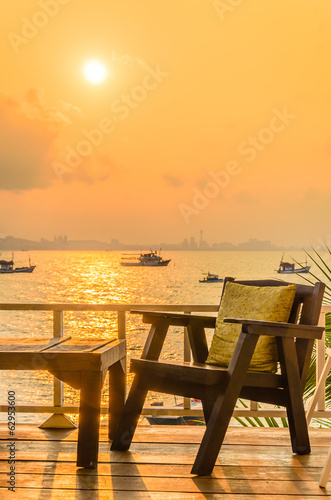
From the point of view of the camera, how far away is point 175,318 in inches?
110

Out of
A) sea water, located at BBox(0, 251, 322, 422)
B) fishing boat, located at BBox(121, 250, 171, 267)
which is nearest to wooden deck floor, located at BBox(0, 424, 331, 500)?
sea water, located at BBox(0, 251, 322, 422)

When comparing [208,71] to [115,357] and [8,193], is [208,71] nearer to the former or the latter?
[8,193]

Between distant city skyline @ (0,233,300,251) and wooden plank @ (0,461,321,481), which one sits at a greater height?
distant city skyline @ (0,233,300,251)

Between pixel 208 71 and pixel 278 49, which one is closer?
pixel 278 49

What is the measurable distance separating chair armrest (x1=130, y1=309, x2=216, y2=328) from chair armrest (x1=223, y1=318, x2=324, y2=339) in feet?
1.55

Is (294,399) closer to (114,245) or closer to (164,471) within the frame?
(164,471)

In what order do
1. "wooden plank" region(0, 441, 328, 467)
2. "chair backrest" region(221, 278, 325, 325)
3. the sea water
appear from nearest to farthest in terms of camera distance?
1. "wooden plank" region(0, 441, 328, 467)
2. "chair backrest" region(221, 278, 325, 325)
3. the sea water

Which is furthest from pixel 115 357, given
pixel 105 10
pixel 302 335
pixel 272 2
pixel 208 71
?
pixel 208 71

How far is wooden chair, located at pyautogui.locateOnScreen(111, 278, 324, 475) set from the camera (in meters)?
2.28

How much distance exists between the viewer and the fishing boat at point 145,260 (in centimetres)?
4161

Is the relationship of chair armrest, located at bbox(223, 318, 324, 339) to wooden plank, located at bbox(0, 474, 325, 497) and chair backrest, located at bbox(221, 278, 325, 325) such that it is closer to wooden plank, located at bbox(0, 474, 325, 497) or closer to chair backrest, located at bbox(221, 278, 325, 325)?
chair backrest, located at bbox(221, 278, 325, 325)

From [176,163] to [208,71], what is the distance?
5.64 meters

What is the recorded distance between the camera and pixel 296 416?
2535 mm

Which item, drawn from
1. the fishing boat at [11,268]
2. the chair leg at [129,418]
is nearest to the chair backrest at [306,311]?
the chair leg at [129,418]
